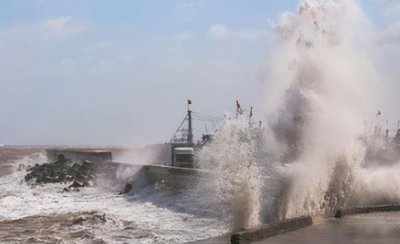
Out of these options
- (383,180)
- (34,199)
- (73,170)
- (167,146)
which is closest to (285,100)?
(383,180)

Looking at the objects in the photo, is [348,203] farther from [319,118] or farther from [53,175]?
[53,175]

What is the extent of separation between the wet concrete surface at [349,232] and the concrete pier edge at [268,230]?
15 centimetres

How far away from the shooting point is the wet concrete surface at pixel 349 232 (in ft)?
36.0

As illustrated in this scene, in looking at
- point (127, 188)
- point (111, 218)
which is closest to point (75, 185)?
point (127, 188)

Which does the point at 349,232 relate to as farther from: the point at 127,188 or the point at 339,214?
the point at 127,188

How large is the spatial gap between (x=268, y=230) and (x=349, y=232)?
1.79 m

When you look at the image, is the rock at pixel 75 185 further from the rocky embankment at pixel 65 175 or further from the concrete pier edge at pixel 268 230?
the concrete pier edge at pixel 268 230

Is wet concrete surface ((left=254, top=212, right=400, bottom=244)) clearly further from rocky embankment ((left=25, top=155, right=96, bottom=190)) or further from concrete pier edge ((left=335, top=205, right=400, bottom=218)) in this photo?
rocky embankment ((left=25, top=155, right=96, bottom=190))

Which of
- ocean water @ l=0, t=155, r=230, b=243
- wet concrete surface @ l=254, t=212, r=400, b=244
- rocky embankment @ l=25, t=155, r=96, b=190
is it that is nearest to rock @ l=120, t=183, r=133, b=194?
ocean water @ l=0, t=155, r=230, b=243

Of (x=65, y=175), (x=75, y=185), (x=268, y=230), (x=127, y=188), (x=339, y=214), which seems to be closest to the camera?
(x=268, y=230)

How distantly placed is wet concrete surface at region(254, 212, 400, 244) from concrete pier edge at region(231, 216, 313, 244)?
0.50 ft

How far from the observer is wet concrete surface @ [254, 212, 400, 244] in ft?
36.0

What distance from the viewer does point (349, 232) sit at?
11.9 metres

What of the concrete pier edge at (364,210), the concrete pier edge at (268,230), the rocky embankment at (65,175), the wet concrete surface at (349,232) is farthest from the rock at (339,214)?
the rocky embankment at (65,175)
